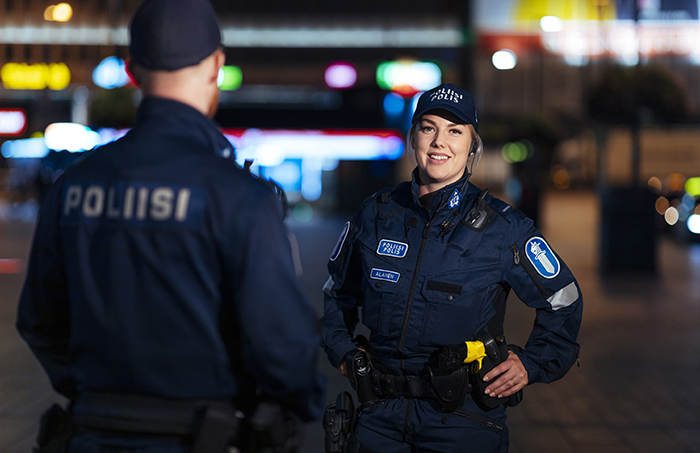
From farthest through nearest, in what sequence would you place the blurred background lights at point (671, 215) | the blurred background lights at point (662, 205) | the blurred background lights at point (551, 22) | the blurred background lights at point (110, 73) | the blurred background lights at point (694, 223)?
the blurred background lights at point (110, 73)
the blurred background lights at point (662, 205)
the blurred background lights at point (671, 215)
the blurred background lights at point (551, 22)
the blurred background lights at point (694, 223)

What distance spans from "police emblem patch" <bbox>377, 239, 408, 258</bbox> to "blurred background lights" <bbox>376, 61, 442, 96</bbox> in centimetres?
2255

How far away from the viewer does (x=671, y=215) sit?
18062 mm

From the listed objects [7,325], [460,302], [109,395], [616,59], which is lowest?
[7,325]

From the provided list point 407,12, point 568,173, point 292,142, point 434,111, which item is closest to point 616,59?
point 407,12

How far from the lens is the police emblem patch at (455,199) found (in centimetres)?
260

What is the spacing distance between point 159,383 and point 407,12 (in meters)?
27.8

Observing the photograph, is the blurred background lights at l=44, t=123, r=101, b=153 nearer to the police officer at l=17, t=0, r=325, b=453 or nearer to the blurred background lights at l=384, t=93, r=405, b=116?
the blurred background lights at l=384, t=93, r=405, b=116

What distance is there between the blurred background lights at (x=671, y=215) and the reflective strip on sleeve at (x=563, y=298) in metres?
16.7

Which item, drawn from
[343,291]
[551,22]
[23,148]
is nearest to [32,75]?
[23,148]

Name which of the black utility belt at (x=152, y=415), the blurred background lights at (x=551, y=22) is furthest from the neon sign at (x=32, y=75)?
the black utility belt at (x=152, y=415)

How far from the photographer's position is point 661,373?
6137 millimetres

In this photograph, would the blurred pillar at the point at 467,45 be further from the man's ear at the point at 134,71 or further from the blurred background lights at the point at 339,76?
the man's ear at the point at 134,71

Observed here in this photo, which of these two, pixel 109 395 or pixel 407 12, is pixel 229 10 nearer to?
pixel 407 12

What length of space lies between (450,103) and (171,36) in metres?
1.15
